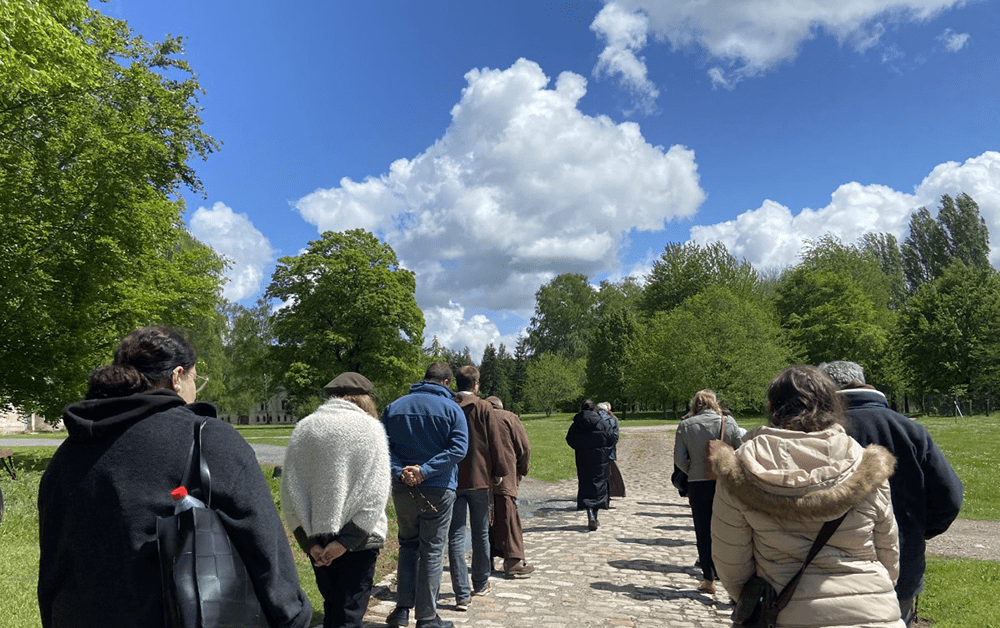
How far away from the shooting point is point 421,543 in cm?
592

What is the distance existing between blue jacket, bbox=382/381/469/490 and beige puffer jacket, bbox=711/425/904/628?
336cm

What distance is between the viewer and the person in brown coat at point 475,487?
671cm

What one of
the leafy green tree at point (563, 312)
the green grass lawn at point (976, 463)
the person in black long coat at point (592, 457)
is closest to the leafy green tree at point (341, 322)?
the green grass lawn at point (976, 463)

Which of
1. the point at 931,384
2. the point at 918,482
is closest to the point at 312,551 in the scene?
the point at 918,482

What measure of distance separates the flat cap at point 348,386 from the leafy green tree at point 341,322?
32.9 metres

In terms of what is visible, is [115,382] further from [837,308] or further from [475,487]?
[837,308]

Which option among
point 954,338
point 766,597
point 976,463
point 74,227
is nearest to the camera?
point 766,597

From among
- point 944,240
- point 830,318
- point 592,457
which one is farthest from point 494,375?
point 592,457

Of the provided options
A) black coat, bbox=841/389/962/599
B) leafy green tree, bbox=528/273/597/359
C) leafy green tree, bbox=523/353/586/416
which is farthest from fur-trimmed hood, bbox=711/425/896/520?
leafy green tree, bbox=528/273/597/359

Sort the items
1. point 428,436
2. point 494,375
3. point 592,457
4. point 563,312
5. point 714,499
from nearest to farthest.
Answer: point 714,499 < point 428,436 < point 592,457 < point 563,312 < point 494,375

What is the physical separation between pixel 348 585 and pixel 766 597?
2.73m

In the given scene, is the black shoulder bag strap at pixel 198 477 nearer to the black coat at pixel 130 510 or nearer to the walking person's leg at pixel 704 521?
the black coat at pixel 130 510

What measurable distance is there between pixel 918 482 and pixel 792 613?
4.55 feet

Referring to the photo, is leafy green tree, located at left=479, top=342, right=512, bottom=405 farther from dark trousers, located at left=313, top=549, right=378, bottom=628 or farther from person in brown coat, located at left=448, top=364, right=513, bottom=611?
dark trousers, located at left=313, top=549, right=378, bottom=628
